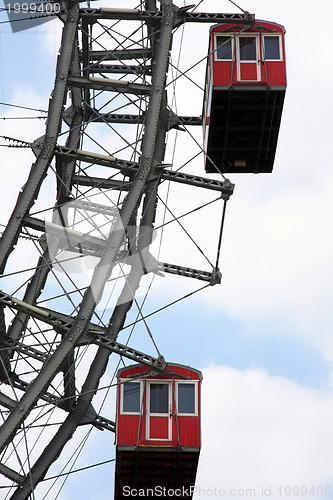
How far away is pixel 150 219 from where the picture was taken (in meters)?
41.4

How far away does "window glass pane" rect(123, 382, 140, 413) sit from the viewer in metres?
38.3

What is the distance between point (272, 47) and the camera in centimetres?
4266

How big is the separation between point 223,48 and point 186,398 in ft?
39.9

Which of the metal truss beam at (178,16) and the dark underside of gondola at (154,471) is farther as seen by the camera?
the metal truss beam at (178,16)

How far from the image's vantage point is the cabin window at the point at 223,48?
4244 centimetres

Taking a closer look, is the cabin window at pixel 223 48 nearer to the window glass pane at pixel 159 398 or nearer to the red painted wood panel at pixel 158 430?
the red painted wood panel at pixel 158 430

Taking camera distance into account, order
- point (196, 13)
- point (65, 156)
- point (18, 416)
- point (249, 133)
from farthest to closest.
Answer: point (249, 133), point (196, 13), point (65, 156), point (18, 416)

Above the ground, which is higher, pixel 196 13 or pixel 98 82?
pixel 196 13

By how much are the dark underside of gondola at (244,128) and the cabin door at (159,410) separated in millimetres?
7617

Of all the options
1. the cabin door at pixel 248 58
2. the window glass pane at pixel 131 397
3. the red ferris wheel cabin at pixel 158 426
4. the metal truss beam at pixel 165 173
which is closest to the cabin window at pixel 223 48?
the cabin door at pixel 248 58

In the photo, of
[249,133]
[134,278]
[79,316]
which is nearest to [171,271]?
[134,278]

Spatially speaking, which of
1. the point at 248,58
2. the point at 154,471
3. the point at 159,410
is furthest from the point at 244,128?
the point at 154,471

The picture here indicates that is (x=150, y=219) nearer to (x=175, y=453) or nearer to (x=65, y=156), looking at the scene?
(x=65, y=156)

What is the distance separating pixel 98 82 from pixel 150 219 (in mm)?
4773
